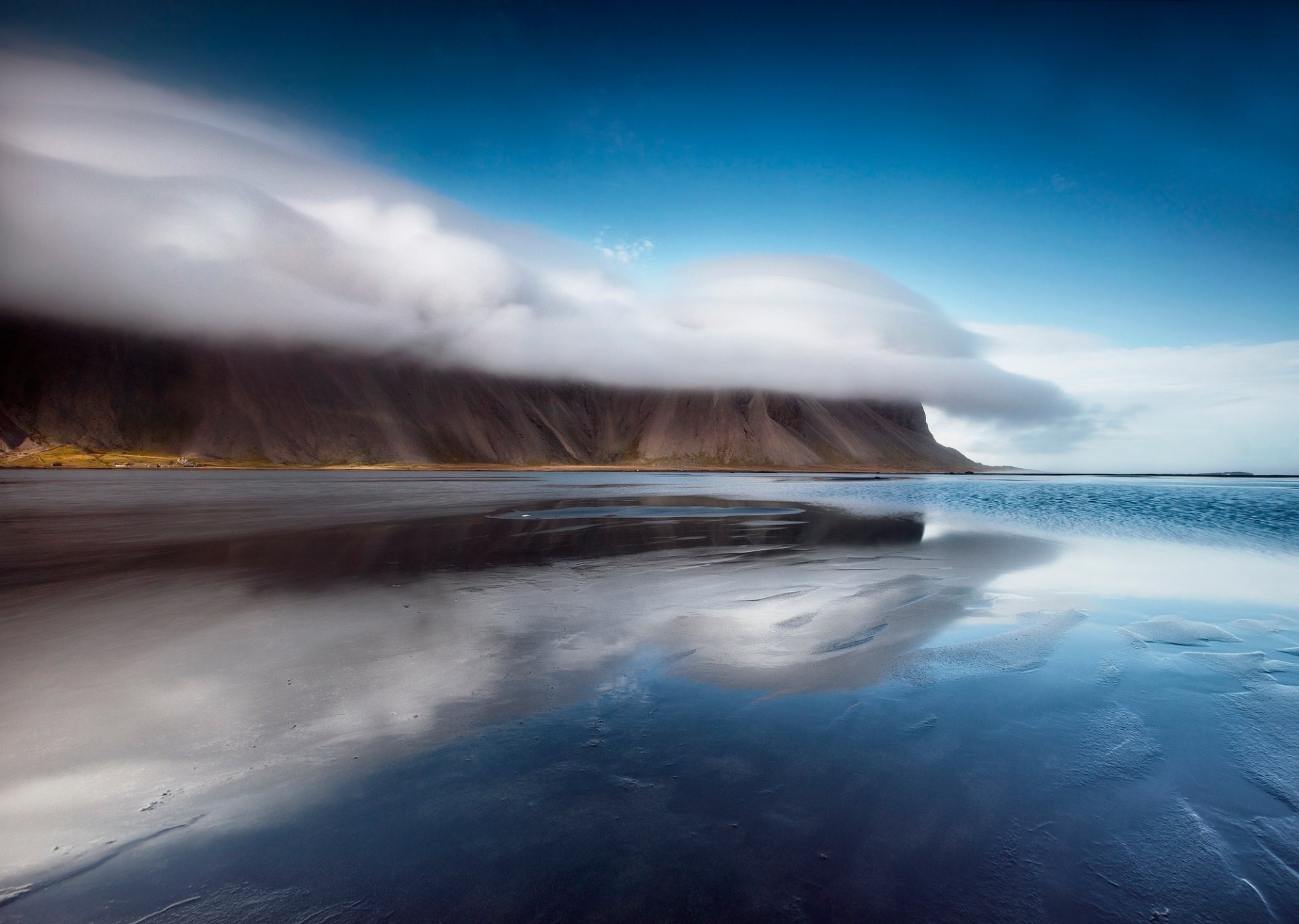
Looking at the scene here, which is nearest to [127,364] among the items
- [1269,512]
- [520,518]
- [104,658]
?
Result: [520,518]

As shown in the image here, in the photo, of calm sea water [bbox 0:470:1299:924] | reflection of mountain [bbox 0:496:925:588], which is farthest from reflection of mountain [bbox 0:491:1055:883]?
reflection of mountain [bbox 0:496:925:588]

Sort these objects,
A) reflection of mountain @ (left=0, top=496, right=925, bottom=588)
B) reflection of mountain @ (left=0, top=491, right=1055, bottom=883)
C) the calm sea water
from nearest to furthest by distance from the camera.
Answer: the calm sea water, reflection of mountain @ (left=0, top=491, right=1055, bottom=883), reflection of mountain @ (left=0, top=496, right=925, bottom=588)

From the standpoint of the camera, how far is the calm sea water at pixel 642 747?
4.27m

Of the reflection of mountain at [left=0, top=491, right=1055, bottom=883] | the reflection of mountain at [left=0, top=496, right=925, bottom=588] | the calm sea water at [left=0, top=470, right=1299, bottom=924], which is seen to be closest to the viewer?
the calm sea water at [left=0, top=470, right=1299, bottom=924]

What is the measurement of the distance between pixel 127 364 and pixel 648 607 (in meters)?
256

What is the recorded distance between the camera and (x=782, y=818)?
199 inches

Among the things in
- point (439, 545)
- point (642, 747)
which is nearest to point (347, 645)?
point (642, 747)

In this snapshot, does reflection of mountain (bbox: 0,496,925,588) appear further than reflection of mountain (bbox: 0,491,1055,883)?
Yes

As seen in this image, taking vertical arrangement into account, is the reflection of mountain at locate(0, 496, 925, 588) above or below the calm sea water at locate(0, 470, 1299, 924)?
below

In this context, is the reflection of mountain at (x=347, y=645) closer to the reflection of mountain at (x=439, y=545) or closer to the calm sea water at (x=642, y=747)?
the calm sea water at (x=642, y=747)

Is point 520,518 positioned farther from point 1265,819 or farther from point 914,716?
point 1265,819

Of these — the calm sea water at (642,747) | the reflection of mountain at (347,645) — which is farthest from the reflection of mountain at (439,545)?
the calm sea water at (642,747)

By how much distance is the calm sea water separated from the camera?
14.0ft

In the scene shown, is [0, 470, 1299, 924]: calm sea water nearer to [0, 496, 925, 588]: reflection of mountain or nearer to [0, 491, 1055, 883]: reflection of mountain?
[0, 491, 1055, 883]: reflection of mountain
